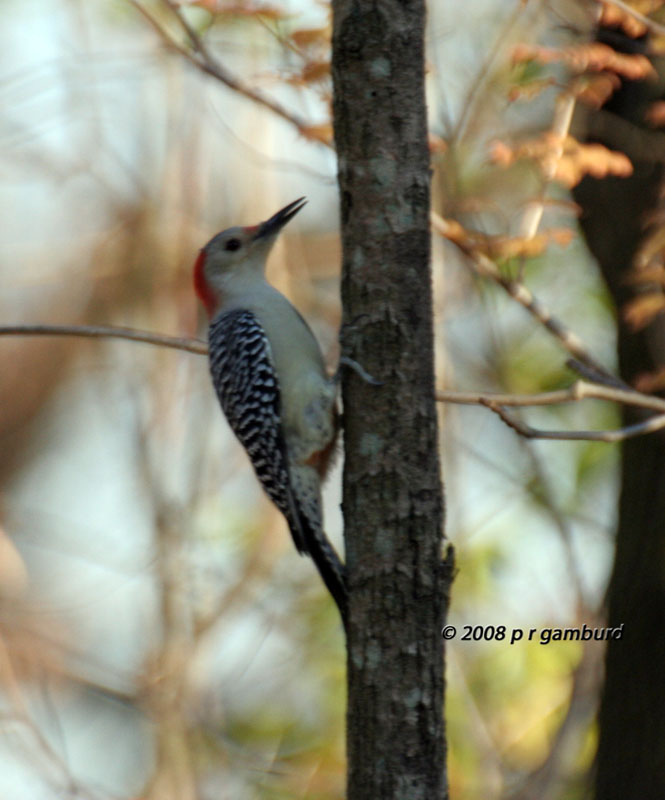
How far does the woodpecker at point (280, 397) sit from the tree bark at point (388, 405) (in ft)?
3.33

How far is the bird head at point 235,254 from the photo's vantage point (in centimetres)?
506

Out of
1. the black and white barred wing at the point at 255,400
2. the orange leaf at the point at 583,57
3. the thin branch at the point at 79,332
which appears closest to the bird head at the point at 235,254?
the black and white barred wing at the point at 255,400

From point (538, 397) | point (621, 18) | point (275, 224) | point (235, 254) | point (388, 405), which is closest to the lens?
point (388, 405)

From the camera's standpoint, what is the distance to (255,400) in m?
4.61

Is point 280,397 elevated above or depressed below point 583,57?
below

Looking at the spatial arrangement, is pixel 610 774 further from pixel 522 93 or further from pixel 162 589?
pixel 522 93

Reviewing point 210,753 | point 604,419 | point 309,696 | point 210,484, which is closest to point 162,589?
point 210,484

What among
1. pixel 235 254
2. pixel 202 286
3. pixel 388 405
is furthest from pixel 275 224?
pixel 388 405

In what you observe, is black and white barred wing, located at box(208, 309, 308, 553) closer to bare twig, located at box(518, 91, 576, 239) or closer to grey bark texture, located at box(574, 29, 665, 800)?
bare twig, located at box(518, 91, 576, 239)

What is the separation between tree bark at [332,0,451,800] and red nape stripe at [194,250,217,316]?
2137 millimetres

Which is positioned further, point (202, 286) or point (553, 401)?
point (202, 286)

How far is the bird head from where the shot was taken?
5059 millimetres

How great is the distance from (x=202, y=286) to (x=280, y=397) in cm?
110

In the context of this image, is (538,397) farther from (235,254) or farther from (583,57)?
(235,254)
